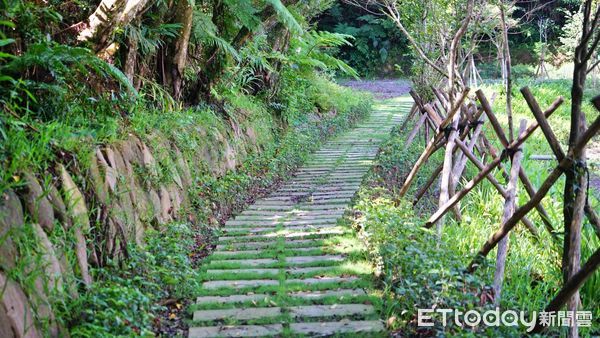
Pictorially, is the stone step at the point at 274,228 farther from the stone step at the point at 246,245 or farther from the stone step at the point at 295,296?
the stone step at the point at 295,296

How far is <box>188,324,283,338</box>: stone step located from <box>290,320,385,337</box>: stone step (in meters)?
0.12

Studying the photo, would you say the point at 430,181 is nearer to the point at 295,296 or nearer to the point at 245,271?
the point at 245,271

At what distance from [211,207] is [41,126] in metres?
2.58

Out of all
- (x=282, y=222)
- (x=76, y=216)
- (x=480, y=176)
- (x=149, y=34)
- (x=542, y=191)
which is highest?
(x=149, y=34)

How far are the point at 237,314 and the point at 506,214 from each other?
2067mm

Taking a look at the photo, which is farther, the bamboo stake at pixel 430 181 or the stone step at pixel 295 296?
the bamboo stake at pixel 430 181

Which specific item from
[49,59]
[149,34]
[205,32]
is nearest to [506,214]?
[49,59]

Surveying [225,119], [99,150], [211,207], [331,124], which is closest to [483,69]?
[331,124]

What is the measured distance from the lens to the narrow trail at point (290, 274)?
12.6 ft

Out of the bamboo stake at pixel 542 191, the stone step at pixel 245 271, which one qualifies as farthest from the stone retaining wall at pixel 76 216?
the bamboo stake at pixel 542 191

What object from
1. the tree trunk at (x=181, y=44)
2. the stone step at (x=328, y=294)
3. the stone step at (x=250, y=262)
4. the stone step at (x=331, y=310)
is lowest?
the stone step at (x=250, y=262)

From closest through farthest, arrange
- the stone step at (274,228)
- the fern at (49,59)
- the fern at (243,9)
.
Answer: the fern at (49,59), the stone step at (274,228), the fern at (243,9)

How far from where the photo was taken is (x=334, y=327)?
3.76 m

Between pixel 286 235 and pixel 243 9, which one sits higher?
pixel 243 9
